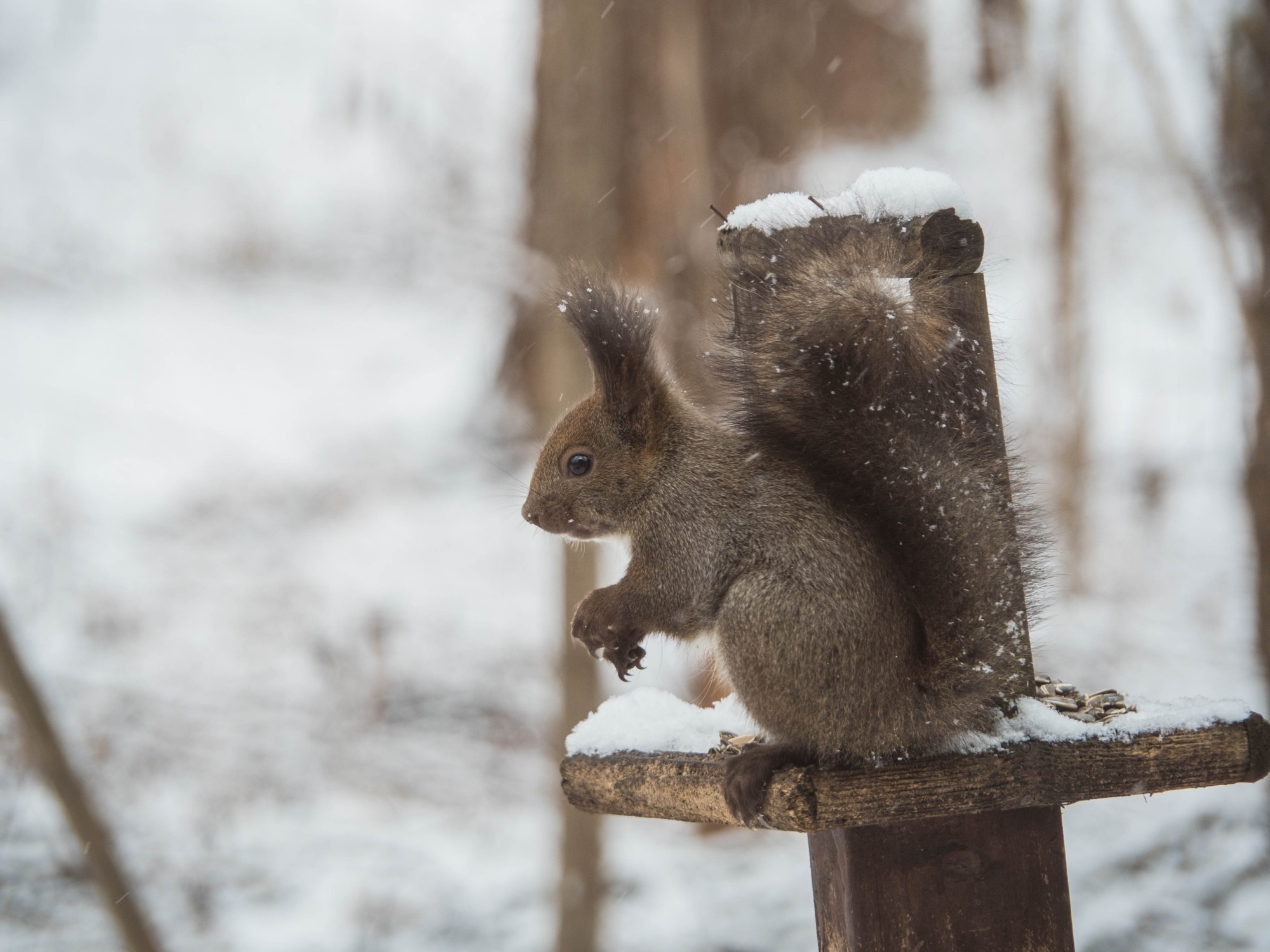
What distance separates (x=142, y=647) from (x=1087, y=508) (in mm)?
4279

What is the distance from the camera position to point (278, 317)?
190 inches

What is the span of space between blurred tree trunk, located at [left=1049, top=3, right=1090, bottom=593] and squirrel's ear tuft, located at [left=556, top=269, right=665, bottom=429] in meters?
4.12

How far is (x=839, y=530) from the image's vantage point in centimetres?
102

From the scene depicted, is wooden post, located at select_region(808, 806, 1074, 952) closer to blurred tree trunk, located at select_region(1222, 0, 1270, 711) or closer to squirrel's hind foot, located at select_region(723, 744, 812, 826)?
squirrel's hind foot, located at select_region(723, 744, 812, 826)

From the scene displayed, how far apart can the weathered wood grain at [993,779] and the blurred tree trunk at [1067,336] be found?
13.2 ft

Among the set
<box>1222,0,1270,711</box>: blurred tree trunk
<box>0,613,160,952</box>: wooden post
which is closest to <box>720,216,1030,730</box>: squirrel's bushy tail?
<box>0,613,160,952</box>: wooden post

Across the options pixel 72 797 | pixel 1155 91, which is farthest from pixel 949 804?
pixel 1155 91

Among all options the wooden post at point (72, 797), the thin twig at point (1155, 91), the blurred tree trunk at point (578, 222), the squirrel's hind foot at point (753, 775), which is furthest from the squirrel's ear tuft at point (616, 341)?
the thin twig at point (1155, 91)

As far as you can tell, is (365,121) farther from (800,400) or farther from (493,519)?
(800,400)

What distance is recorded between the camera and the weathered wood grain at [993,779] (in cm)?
96

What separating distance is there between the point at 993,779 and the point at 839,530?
0.93 ft

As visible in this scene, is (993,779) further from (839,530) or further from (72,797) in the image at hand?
(72,797)

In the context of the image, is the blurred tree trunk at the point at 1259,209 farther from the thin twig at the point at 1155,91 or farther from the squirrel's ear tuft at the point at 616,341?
the squirrel's ear tuft at the point at 616,341

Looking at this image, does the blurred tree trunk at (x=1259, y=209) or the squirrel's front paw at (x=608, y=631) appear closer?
the squirrel's front paw at (x=608, y=631)
